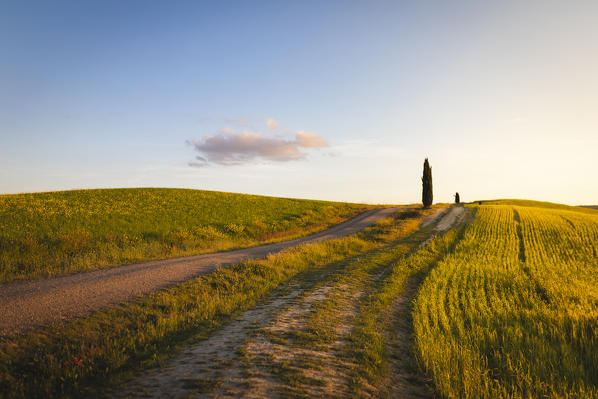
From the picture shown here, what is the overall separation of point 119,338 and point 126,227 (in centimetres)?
1857

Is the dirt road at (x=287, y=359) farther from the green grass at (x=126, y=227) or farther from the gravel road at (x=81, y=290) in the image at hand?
the green grass at (x=126, y=227)

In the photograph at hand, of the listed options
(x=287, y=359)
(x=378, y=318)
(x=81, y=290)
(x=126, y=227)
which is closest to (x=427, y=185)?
(x=126, y=227)

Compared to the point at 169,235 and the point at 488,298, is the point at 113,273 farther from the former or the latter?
the point at 488,298

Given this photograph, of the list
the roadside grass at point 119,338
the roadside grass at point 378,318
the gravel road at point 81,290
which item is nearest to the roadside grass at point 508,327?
the roadside grass at point 378,318

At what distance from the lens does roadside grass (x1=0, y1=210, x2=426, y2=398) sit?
195 inches

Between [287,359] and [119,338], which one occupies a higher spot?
[287,359]

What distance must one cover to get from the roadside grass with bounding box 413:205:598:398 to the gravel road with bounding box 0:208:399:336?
28.4ft

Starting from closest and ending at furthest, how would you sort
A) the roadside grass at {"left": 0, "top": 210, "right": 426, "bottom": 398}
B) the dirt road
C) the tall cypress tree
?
the dirt road < the roadside grass at {"left": 0, "top": 210, "right": 426, "bottom": 398} < the tall cypress tree

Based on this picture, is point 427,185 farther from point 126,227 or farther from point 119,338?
point 119,338

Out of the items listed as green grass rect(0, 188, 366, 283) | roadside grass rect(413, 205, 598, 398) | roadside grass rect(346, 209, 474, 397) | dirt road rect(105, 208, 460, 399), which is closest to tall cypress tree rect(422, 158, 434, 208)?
green grass rect(0, 188, 366, 283)

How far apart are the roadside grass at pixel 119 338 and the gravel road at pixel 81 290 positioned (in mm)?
625

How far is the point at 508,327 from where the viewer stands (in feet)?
24.9

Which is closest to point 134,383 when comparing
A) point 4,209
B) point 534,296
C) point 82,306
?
point 82,306

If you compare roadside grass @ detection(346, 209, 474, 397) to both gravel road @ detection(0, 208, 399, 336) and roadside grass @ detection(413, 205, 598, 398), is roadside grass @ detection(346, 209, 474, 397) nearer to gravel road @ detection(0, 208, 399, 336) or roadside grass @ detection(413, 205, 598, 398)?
roadside grass @ detection(413, 205, 598, 398)
